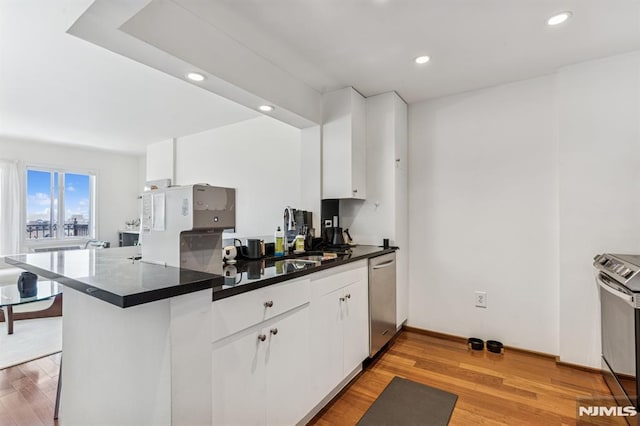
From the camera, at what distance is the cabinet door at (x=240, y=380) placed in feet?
3.96

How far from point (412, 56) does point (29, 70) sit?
3341 mm

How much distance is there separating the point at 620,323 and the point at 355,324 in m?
1.70

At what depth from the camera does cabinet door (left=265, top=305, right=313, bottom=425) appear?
1465 mm

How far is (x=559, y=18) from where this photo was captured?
74.0 inches

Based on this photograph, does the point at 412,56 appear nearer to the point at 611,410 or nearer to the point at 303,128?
the point at 303,128

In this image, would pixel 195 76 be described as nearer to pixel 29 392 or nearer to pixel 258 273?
pixel 258 273

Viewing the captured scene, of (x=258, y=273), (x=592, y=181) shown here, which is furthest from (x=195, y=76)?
(x=592, y=181)

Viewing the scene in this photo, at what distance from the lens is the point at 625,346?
1.82 meters

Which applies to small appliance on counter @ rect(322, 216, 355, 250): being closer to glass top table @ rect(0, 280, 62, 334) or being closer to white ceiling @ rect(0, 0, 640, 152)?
white ceiling @ rect(0, 0, 640, 152)

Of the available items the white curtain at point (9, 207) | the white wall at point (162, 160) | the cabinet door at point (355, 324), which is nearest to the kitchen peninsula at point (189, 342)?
the cabinet door at point (355, 324)

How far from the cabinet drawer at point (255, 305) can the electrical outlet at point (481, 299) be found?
79.4 inches

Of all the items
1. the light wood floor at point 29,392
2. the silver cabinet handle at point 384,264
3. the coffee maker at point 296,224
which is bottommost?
the light wood floor at point 29,392

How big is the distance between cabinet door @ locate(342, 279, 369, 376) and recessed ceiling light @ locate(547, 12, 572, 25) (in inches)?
84.8

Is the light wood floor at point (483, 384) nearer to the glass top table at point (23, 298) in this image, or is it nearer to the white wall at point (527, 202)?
the white wall at point (527, 202)
